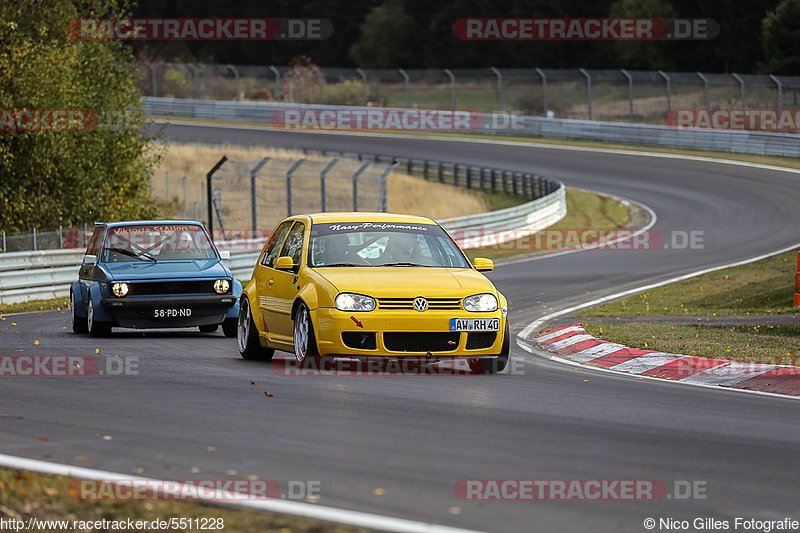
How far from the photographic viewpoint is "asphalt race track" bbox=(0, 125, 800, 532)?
6023 mm

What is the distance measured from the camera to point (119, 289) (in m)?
Result: 14.9

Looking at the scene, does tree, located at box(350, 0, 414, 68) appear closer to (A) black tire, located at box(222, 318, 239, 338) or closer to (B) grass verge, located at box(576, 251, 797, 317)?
(B) grass verge, located at box(576, 251, 797, 317)

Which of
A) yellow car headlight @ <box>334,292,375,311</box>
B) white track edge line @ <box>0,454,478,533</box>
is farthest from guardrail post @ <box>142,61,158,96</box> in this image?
white track edge line @ <box>0,454,478,533</box>

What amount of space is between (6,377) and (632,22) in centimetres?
7149

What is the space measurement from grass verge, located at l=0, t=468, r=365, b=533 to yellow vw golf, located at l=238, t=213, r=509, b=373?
464 centimetres

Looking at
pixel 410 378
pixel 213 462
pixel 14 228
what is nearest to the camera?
pixel 213 462

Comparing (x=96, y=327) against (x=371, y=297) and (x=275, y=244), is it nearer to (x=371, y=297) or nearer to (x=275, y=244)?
(x=275, y=244)

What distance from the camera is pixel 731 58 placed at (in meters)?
76.2

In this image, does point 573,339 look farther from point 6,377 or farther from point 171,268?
point 6,377

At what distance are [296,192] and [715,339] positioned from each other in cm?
3138

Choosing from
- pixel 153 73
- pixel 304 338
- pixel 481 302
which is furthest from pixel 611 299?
pixel 153 73

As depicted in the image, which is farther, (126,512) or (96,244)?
(96,244)

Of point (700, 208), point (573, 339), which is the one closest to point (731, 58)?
point (700, 208)

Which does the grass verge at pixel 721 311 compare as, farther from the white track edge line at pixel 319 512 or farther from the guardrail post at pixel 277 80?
the guardrail post at pixel 277 80
